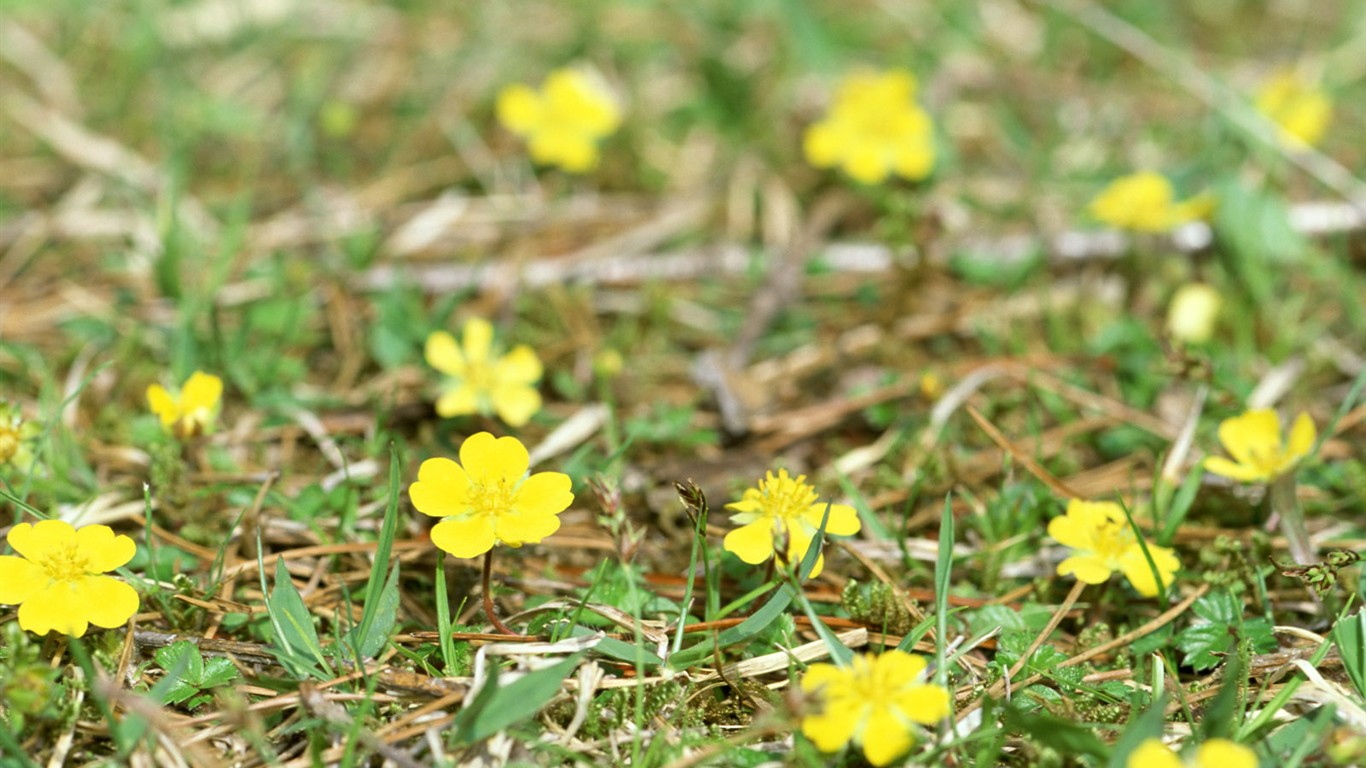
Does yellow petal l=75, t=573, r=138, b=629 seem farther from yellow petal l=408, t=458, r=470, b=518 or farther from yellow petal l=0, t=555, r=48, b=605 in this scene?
yellow petal l=408, t=458, r=470, b=518

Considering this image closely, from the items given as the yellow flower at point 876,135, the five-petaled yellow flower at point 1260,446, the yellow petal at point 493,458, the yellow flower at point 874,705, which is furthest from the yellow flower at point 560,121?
the yellow flower at point 874,705

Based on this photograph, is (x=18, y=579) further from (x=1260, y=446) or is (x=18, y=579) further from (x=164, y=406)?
(x=1260, y=446)

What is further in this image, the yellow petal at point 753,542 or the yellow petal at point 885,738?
the yellow petal at point 753,542

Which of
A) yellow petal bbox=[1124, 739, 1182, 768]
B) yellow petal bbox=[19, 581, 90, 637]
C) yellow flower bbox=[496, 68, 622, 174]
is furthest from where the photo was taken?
yellow flower bbox=[496, 68, 622, 174]

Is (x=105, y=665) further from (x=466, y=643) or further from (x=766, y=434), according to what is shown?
(x=766, y=434)

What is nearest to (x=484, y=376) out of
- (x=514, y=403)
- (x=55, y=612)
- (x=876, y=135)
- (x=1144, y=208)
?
(x=514, y=403)

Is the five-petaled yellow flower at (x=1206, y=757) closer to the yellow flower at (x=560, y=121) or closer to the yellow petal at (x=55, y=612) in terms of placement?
the yellow petal at (x=55, y=612)

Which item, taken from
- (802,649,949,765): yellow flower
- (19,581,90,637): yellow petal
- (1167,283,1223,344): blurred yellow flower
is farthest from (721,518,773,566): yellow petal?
(1167,283,1223,344): blurred yellow flower
